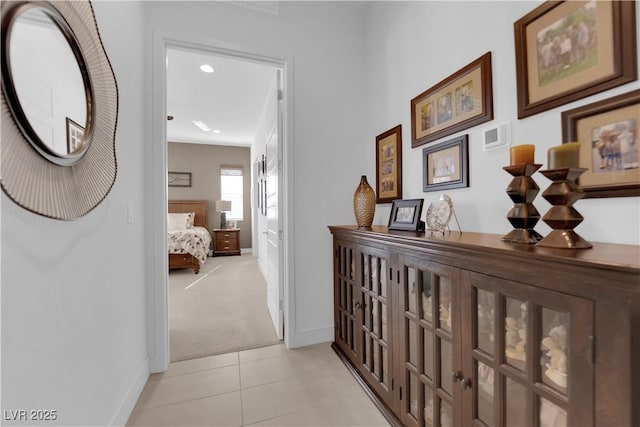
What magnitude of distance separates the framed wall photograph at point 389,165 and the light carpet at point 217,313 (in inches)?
63.4

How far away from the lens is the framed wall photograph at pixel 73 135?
101 centimetres

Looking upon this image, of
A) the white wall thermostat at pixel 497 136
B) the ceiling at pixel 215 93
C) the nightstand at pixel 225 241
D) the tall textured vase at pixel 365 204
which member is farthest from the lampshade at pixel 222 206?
the white wall thermostat at pixel 497 136

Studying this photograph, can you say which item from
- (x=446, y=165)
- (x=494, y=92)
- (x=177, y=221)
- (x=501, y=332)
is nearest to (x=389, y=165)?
(x=446, y=165)

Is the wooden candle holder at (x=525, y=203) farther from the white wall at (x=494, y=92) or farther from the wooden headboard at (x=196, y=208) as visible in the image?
the wooden headboard at (x=196, y=208)

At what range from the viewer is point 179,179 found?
22.2 ft

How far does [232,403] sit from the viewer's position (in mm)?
1656

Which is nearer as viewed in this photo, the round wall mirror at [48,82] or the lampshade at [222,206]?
the round wall mirror at [48,82]

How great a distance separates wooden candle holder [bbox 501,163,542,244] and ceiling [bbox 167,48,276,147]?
2.07 m

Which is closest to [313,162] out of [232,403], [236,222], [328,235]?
[328,235]

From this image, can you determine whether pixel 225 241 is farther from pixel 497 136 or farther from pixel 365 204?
pixel 497 136

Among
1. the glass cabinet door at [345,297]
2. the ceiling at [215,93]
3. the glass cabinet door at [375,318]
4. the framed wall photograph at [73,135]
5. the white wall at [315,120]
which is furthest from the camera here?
the ceiling at [215,93]

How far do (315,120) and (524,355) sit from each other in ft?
6.77

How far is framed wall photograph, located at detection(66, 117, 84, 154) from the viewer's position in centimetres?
101

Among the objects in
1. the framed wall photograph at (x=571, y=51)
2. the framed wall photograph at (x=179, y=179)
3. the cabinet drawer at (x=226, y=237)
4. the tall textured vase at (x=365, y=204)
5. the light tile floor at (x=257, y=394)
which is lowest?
the light tile floor at (x=257, y=394)
